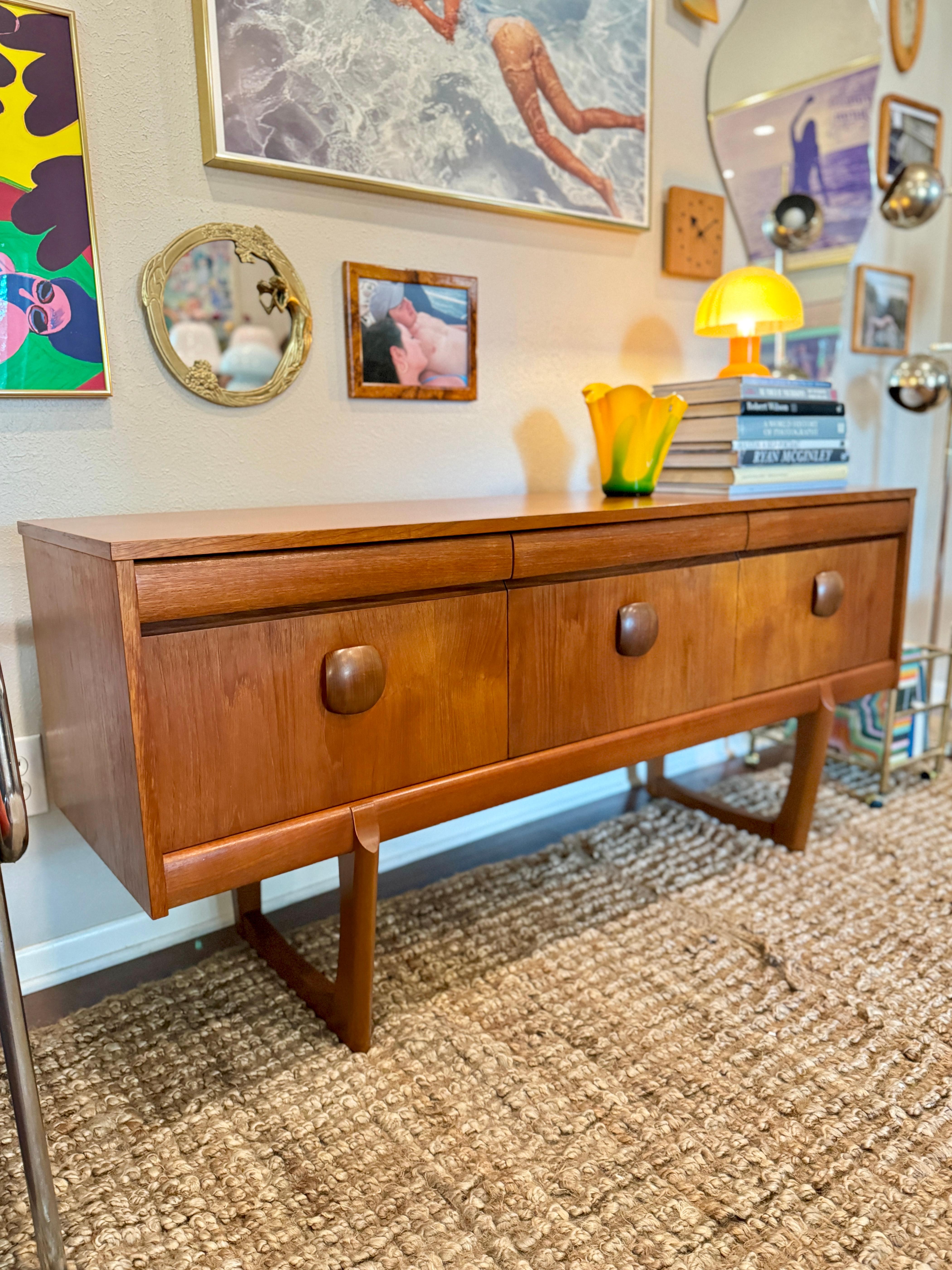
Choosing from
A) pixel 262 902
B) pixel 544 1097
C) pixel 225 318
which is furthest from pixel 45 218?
pixel 544 1097

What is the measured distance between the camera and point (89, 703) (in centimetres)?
105

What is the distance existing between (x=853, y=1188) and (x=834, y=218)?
7.47 feet

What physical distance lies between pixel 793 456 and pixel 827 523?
0.14 metres

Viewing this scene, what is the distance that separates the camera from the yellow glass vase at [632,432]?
1524mm

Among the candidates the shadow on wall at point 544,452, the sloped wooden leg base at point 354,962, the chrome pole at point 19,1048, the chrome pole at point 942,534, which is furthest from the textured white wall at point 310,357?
the chrome pole at point 942,534

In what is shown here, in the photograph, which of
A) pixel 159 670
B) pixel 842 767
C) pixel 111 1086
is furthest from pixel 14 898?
pixel 842 767

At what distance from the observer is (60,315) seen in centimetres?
124

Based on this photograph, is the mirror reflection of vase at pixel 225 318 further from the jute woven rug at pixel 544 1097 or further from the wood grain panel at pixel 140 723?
the jute woven rug at pixel 544 1097

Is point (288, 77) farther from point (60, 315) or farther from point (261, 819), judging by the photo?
point (261, 819)

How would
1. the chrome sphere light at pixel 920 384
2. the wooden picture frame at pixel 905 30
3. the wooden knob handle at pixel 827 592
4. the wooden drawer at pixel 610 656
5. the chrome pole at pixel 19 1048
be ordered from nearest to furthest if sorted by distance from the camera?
the chrome pole at pixel 19 1048
the wooden drawer at pixel 610 656
the wooden knob handle at pixel 827 592
the chrome sphere light at pixel 920 384
the wooden picture frame at pixel 905 30

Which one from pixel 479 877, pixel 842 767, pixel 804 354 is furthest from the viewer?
pixel 804 354

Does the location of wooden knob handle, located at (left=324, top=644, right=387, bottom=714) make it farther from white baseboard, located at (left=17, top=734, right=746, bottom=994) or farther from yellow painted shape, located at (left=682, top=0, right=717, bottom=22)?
yellow painted shape, located at (left=682, top=0, right=717, bottom=22)

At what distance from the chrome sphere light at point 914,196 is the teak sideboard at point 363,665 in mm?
990

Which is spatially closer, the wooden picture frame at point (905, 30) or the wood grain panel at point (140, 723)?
the wood grain panel at point (140, 723)
